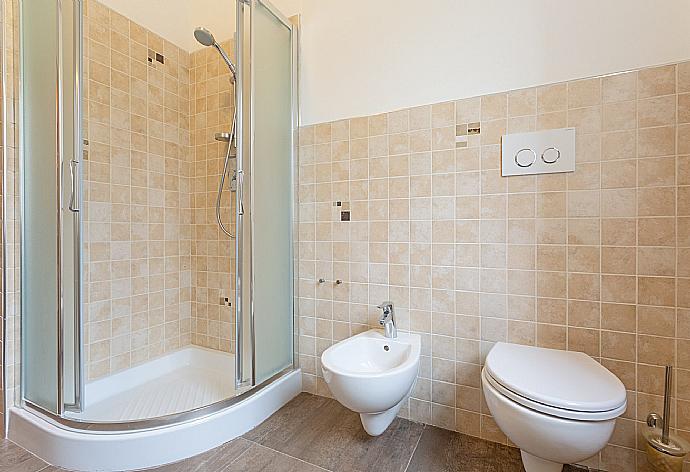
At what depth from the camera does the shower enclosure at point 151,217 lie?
1468 mm

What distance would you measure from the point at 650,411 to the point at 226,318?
86.4 inches

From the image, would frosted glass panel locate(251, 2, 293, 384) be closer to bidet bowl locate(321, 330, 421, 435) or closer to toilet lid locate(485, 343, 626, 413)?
bidet bowl locate(321, 330, 421, 435)

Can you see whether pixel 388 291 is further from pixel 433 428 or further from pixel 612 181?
pixel 612 181

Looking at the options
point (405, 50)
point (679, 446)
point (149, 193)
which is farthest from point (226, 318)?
point (679, 446)

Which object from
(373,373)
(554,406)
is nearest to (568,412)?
(554,406)

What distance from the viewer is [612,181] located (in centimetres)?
138

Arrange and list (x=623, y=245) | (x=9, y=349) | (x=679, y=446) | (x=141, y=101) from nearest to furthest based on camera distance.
A: (x=679, y=446), (x=623, y=245), (x=9, y=349), (x=141, y=101)

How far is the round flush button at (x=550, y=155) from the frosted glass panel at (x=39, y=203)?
202 cm

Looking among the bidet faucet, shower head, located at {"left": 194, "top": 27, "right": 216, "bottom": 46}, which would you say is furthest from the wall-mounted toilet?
shower head, located at {"left": 194, "top": 27, "right": 216, "bottom": 46}

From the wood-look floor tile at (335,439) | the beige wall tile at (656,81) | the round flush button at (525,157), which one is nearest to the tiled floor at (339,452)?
the wood-look floor tile at (335,439)

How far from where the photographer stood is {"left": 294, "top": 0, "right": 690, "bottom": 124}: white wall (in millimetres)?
1352

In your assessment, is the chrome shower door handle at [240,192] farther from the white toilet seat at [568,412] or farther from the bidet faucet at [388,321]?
the white toilet seat at [568,412]

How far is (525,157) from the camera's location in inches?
59.6

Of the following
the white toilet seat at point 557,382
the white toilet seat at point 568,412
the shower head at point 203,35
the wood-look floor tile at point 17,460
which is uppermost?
the shower head at point 203,35
